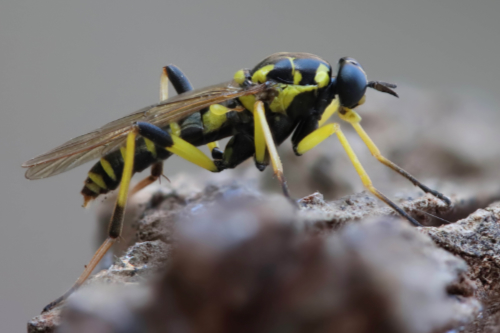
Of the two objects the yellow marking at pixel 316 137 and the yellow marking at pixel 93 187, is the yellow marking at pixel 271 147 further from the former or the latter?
the yellow marking at pixel 93 187

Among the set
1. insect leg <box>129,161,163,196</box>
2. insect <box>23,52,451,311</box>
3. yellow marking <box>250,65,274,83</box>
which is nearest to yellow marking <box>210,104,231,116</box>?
insect <box>23,52,451,311</box>

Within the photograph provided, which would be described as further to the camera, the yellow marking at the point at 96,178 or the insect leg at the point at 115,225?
the yellow marking at the point at 96,178

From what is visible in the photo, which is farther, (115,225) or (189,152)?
(189,152)

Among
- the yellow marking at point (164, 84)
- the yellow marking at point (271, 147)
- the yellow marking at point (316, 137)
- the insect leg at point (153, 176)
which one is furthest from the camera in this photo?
the yellow marking at point (164, 84)

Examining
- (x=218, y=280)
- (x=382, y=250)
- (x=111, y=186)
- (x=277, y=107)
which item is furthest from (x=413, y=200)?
(x=111, y=186)

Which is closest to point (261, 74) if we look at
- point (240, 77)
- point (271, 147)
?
point (240, 77)

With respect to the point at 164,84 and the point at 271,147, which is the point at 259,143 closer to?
the point at 271,147

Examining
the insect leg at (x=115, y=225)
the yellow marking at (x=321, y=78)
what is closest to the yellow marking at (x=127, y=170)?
the insect leg at (x=115, y=225)

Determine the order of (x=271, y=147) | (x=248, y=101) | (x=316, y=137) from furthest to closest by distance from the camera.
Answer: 1. (x=248, y=101)
2. (x=316, y=137)
3. (x=271, y=147)

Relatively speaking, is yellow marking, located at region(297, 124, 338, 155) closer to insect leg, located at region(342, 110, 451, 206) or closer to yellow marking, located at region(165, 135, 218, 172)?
insect leg, located at region(342, 110, 451, 206)
